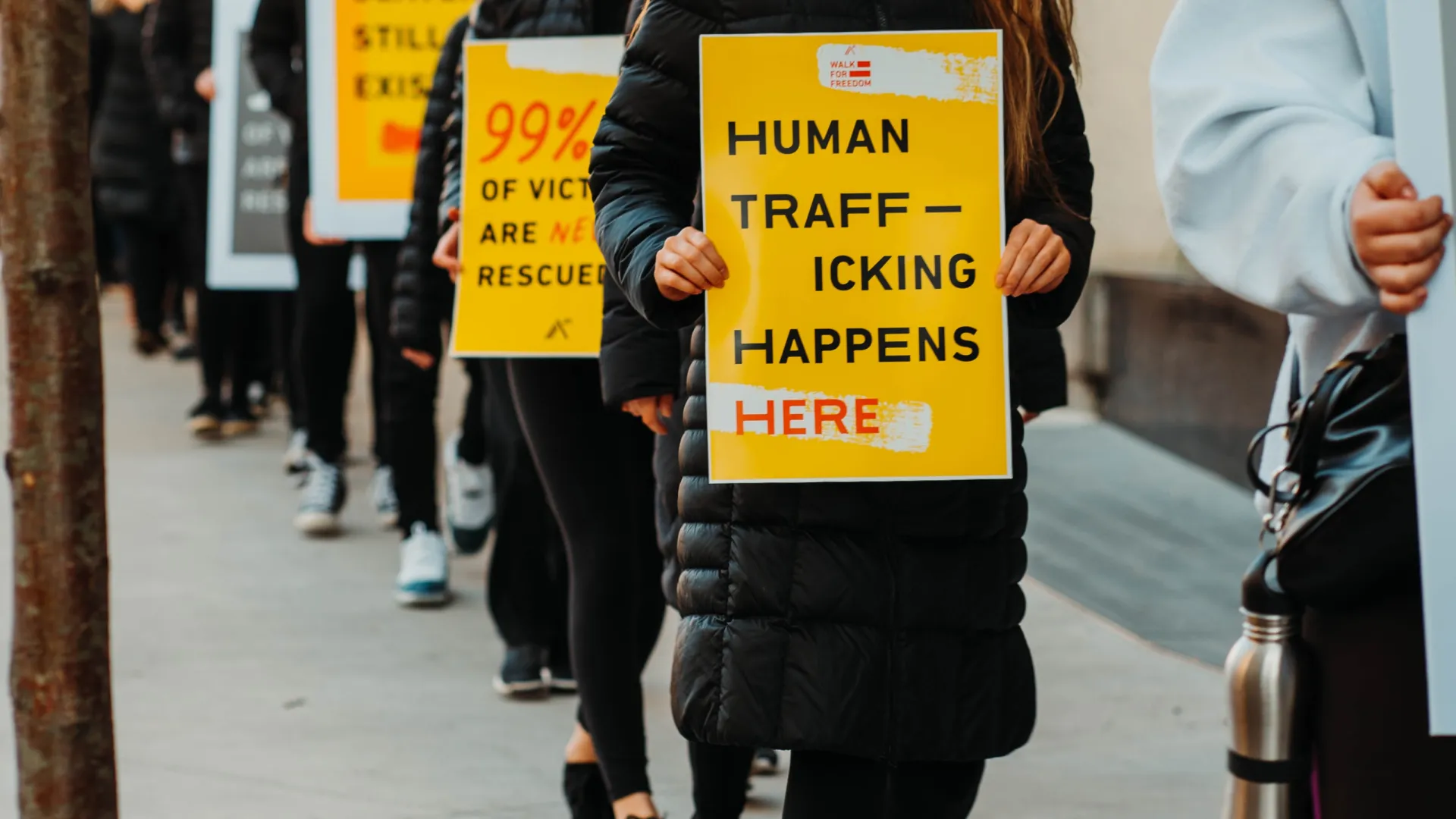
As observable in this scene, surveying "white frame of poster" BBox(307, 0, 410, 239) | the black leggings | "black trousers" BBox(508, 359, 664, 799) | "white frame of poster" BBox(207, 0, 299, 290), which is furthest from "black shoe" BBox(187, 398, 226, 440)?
the black leggings

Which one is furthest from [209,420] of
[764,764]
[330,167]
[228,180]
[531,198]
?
[531,198]

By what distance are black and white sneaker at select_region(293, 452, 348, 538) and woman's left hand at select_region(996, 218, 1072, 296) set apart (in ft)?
16.6

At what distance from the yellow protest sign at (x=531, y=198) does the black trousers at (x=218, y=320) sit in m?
5.51

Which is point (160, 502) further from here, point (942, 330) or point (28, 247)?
point (942, 330)

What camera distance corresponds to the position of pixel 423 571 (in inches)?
239

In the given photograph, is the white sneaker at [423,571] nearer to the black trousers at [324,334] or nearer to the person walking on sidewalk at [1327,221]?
the black trousers at [324,334]

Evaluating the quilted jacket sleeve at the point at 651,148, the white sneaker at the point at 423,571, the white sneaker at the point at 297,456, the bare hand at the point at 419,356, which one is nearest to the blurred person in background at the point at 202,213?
the white sneaker at the point at 297,456

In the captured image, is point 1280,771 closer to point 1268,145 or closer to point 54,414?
point 1268,145

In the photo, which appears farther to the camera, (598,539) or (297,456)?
(297,456)

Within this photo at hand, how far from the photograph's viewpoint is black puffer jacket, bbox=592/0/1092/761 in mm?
Answer: 2471

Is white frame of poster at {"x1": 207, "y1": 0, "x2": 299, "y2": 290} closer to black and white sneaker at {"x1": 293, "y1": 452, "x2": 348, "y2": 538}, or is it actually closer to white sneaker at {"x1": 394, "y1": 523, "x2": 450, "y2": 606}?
black and white sneaker at {"x1": 293, "y1": 452, "x2": 348, "y2": 538}

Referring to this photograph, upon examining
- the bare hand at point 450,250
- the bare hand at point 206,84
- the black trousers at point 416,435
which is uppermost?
the bare hand at point 206,84

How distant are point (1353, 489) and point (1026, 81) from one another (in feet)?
3.07

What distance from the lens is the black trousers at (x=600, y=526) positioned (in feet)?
11.5
